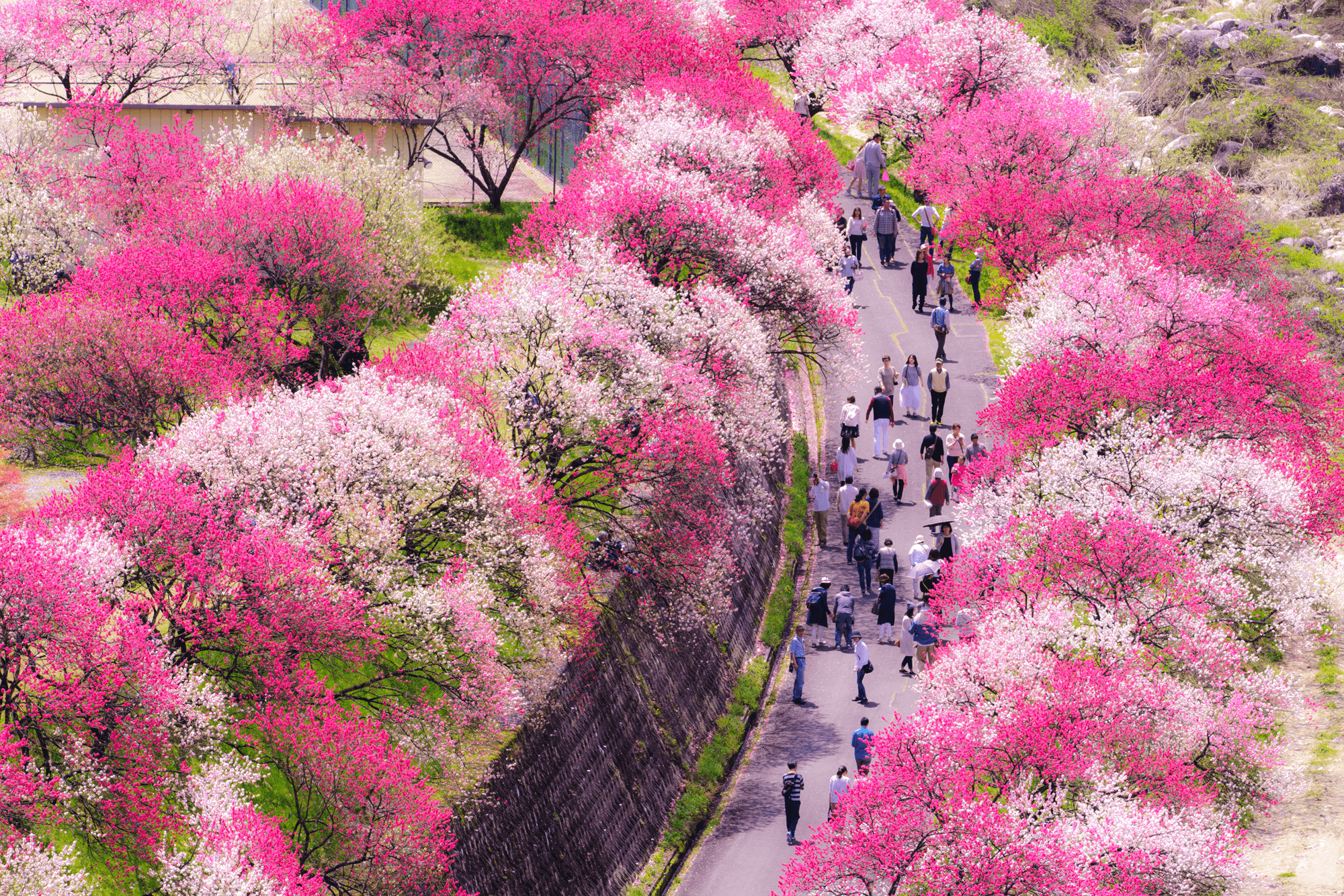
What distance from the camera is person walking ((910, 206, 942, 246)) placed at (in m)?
55.8

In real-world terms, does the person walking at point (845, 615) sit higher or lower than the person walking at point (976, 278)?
lower

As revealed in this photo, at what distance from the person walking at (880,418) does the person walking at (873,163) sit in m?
18.1

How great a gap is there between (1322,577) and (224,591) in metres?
26.3

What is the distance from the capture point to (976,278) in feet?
178

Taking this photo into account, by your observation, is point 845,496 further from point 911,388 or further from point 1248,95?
point 1248,95

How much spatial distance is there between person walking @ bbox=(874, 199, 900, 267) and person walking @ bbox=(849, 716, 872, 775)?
90.1 feet

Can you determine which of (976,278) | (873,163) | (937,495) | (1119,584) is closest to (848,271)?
(976,278)

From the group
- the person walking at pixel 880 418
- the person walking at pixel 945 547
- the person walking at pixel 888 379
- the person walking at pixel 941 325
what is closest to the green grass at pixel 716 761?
the person walking at pixel 945 547

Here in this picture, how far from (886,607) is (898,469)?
6.14 metres

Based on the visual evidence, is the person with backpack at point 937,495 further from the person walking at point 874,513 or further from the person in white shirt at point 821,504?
the person in white shirt at point 821,504

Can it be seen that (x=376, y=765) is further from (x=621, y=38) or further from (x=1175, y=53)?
(x=1175, y=53)

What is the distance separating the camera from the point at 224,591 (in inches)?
932

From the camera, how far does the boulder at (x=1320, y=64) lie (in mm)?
78188

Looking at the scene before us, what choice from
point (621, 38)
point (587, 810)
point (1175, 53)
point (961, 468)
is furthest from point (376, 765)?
point (1175, 53)
